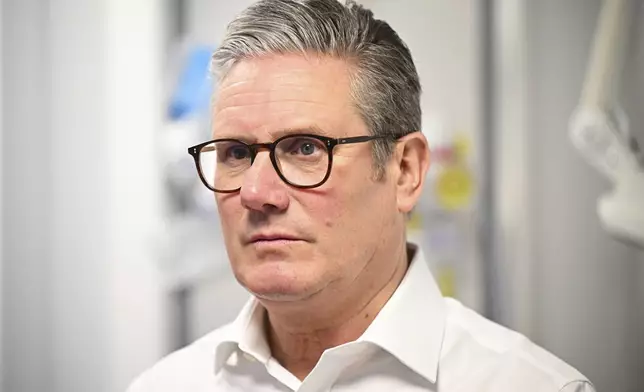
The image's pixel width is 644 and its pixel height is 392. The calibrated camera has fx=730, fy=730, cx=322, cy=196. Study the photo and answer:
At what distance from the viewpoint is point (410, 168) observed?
1036 millimetres

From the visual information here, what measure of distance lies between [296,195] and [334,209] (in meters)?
0.05

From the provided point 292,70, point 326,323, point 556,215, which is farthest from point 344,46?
point 556,215

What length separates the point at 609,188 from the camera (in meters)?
1.17

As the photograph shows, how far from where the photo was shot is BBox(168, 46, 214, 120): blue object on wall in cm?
148

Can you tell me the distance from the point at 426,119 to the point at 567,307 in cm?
42

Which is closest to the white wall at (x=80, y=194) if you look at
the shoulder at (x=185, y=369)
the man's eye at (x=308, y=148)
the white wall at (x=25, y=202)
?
the white wall at (x=25, y=202)

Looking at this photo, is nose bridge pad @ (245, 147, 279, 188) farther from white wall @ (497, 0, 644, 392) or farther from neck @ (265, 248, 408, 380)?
white wall @ (497, 0, 644, 392)

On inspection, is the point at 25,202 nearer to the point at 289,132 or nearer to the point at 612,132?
the point at 289,132

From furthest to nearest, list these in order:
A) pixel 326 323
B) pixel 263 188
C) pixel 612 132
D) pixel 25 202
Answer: pixel 25 202, pixel 612 132, pixel 326 323, pixel 263 188

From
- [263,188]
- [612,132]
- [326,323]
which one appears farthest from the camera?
[612,132]

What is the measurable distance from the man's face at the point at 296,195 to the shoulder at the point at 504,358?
0.57 ft

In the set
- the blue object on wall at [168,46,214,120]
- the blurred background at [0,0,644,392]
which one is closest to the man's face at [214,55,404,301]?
the blurred background at [0,0,644,392]

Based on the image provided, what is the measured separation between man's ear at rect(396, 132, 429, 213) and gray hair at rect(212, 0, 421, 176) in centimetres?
2

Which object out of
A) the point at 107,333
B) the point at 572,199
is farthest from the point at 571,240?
the point at 107,333
